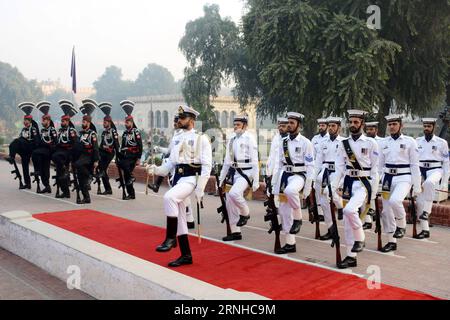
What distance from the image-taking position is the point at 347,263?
6.92 m

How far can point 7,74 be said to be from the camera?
10188cm

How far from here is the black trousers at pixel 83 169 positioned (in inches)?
491

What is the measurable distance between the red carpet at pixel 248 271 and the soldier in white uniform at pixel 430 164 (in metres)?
3.62

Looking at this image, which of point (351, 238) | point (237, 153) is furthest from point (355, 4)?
point (351, 238)

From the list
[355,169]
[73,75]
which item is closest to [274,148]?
[355,169]

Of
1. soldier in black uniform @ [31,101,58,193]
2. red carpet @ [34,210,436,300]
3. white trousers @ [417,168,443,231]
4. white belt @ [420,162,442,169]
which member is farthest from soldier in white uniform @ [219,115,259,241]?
soldier in black uniform @ [31,101,58,193]

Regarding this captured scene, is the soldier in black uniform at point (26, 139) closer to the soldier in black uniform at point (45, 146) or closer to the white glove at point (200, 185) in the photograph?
the soldier in black uniform at point (45, 146)

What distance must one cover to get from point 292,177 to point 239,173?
3.93ft

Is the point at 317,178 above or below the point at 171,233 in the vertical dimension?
above

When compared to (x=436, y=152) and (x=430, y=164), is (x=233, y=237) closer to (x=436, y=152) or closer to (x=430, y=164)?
(x=430, y=164)

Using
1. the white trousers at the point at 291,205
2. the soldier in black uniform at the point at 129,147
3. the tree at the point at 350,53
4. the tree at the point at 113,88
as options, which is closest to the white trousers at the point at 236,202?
the white trousers at the point at 291,205

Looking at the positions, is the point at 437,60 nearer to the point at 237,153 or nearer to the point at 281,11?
the point at 281,11

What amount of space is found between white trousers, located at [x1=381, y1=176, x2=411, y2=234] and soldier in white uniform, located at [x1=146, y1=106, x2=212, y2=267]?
3266mm
